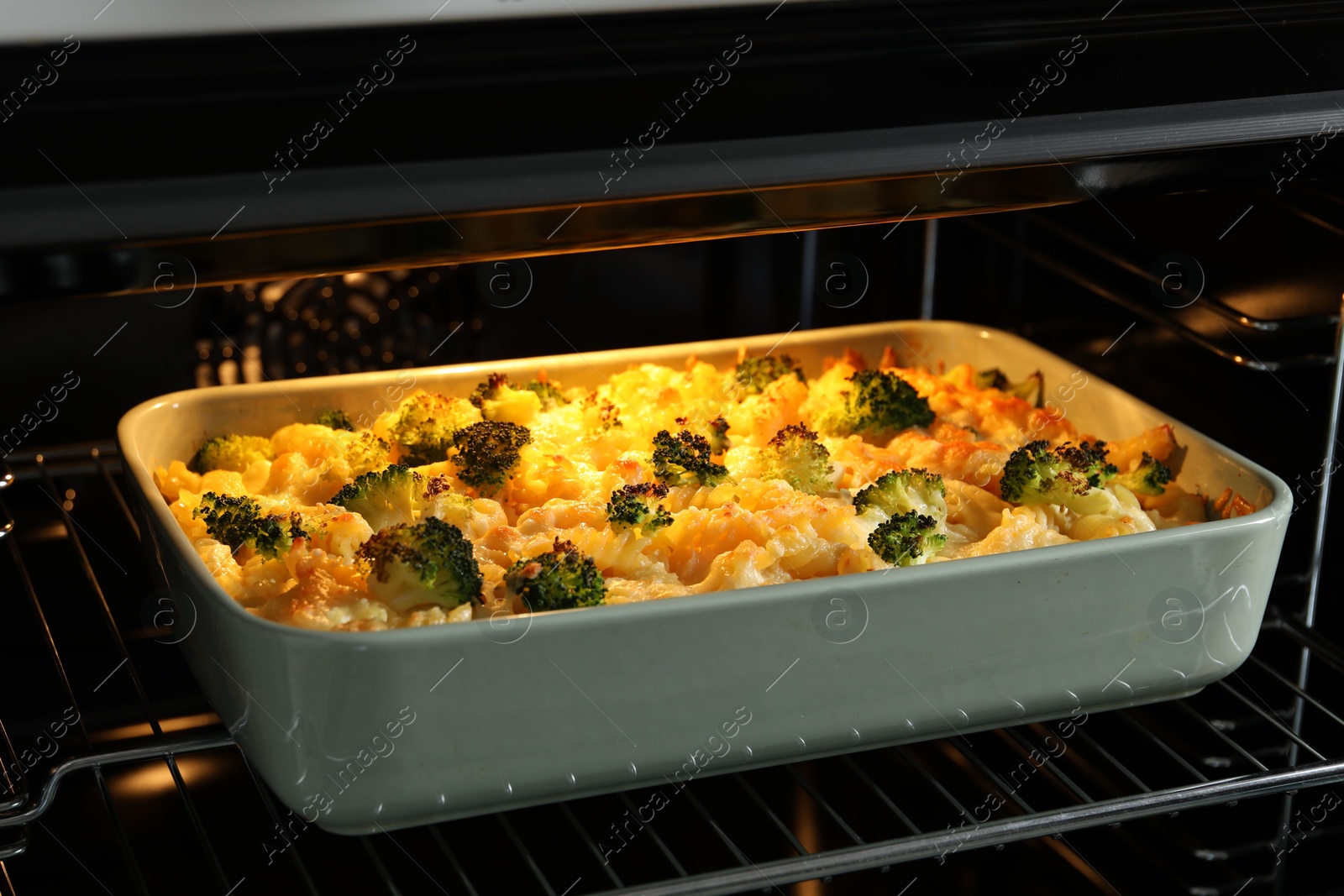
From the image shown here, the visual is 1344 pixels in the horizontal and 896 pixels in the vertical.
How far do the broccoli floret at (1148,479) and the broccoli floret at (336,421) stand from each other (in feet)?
2.38

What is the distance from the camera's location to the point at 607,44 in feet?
2.51

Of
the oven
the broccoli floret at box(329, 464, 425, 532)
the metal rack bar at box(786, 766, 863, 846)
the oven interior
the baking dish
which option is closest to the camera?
the oven

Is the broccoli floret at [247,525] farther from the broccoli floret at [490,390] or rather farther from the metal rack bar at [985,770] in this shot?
the metal rack bar at [985,770]

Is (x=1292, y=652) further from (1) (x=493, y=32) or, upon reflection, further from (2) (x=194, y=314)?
(2) (x=194, y=314)

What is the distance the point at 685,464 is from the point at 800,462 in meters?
0.10

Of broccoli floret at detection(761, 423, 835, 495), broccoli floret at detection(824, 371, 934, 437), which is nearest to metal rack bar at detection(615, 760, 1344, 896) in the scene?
broccoli floret at detection(761, 423, 835, 495)

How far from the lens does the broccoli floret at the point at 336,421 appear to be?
1.28 metres

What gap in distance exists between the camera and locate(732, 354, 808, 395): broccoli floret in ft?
4.46

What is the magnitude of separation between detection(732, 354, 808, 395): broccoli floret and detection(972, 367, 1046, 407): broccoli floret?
195 millimetres

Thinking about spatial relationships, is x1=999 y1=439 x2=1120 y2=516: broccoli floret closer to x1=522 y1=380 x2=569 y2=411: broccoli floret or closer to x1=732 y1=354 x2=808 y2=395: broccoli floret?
x1=732 y1=354 x2=808 y2=395: broccoli floret

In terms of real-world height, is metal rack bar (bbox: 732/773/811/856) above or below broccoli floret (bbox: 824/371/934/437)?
below

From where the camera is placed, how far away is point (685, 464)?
1164 millimetres

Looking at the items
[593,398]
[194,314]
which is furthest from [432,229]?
[194,314]

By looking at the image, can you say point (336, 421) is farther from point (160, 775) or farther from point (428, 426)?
point (160, 775)
